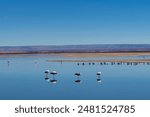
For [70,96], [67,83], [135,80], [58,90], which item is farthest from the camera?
[135,80]

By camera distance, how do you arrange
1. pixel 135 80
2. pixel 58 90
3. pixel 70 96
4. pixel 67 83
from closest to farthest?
pixel 70 96 → pixel 58 90 → pixel 67 83 → pixel 135 80

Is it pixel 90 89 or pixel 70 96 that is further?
pixel 90 89

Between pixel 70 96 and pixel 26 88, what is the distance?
12.2 ft

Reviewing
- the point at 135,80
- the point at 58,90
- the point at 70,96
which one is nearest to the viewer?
the point at 70,96

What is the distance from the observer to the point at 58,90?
61.0 ft

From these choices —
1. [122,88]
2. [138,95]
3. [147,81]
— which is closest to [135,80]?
[147,81]

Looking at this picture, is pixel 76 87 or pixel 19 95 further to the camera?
pixel 76 87

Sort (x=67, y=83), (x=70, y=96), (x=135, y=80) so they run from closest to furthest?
1. (x=70, y=96)
2. (x=67, y=83)
3. (x=135, y=80)

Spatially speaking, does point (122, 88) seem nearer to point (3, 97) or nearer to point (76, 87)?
point (76, 87)

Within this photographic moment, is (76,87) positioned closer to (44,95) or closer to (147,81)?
(44,95)

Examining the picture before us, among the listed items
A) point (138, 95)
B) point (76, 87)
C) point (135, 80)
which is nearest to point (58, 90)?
point (76, 87)

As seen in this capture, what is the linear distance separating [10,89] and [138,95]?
6.59m

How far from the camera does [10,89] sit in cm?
1967

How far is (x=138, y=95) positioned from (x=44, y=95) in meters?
4.09
